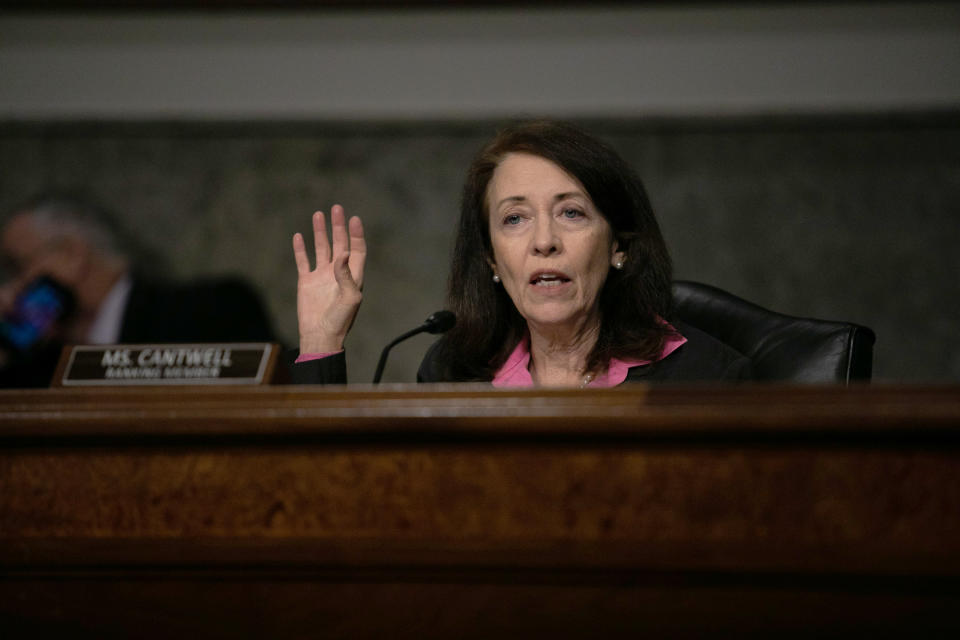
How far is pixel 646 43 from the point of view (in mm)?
3158

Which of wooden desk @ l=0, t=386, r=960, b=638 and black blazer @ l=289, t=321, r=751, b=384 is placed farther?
black blazer @ l=289, t=321, r=751, b=384

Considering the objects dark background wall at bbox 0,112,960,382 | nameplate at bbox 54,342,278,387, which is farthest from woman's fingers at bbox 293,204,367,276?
dark background wall at bbox 0,112,960,382

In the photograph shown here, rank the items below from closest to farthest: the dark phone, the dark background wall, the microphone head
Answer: the microphone head → the dark phone → the dark background wall

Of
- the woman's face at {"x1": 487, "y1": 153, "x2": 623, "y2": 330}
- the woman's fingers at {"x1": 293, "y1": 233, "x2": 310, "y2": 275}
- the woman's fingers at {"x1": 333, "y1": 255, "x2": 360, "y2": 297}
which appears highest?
the woman's face at {"x1": 487, "y1": 153, "x2": 623, "y2": 330}

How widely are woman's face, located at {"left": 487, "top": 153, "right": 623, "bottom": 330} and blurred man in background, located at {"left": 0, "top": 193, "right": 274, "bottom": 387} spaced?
6.00ft

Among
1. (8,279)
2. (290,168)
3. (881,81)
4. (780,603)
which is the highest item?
(881,81)

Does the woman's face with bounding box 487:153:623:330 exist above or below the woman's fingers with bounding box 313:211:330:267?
above

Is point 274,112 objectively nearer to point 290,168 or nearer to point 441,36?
point 290,168

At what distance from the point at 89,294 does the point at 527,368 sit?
2.27 meters

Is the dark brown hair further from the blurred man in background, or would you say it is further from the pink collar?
the blurred man in background

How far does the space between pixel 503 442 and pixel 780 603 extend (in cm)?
27

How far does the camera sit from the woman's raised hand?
141 centimetres

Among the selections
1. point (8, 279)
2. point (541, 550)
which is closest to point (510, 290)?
point (541, 550)

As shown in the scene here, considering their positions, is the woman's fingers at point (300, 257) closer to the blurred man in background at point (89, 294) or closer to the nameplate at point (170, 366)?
the nameplate at point (170, 366)
